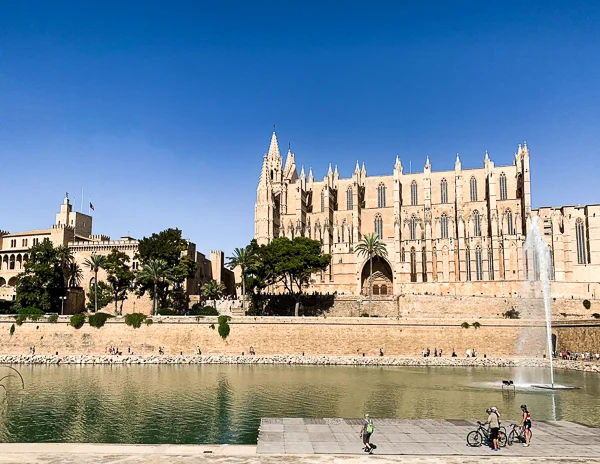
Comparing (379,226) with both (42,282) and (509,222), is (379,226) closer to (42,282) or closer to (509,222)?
(509,222)

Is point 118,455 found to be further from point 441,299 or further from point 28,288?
point 441,299

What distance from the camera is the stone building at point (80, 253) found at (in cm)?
6612

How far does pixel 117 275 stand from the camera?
205 feet

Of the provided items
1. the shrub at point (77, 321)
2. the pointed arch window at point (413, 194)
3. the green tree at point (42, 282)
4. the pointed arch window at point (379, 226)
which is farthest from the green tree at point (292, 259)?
the pointed arch window at point (413, 194)

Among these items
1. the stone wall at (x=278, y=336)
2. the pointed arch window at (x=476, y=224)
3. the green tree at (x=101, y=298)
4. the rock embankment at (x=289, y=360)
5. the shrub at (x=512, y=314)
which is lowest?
the rock embankment at (x=289, y=360)

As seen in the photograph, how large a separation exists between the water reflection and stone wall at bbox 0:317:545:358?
752cm

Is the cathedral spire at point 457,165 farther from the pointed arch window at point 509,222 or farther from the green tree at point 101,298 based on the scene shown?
the green tree at point 101,298

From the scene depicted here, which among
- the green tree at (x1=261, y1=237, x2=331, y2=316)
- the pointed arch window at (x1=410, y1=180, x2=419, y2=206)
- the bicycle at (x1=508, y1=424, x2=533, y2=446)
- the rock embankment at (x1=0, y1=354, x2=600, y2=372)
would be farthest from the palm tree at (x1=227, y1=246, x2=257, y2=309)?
the bicycle at (x1=508, y1=424, x2=533, y2=446)

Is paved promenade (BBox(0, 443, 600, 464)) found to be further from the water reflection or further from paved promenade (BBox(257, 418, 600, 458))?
the water reflection

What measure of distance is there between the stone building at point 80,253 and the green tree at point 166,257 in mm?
3077

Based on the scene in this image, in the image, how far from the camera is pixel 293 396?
2956 centimetres

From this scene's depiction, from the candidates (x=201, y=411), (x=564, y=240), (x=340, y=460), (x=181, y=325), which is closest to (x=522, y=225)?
(x=564, y=240)

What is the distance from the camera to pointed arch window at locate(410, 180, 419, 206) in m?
81.9

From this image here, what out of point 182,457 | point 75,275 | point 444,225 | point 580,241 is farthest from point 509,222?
point 182,457
